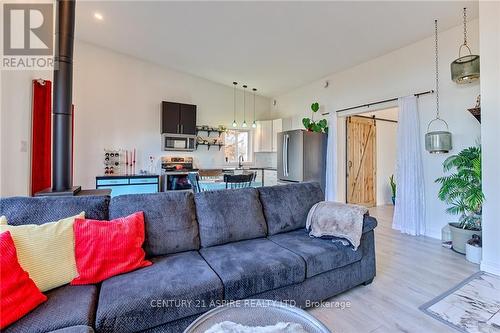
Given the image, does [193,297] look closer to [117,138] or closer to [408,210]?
[408,210]

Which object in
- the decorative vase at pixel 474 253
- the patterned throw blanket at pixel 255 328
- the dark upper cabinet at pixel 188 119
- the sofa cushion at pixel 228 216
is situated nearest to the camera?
the patterned throw blanket at pixel 255 328

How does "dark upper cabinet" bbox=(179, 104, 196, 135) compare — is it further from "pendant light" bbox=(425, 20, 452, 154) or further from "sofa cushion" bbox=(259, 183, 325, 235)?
"pendant light" bbox=(425, 20, 452, 154)

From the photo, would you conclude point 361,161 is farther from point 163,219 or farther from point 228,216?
point 163,219

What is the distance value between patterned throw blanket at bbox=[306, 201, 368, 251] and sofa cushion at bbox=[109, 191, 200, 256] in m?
1.10

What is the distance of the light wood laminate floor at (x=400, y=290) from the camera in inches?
68.9

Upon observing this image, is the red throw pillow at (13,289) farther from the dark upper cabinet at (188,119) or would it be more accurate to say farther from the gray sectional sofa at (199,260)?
the dark upper cabinet at (188,119)

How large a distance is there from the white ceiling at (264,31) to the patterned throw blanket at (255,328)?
11.4 feet

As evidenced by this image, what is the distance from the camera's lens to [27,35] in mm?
3291

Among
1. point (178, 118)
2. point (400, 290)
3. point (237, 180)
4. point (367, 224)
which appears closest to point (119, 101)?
point (178, 118)

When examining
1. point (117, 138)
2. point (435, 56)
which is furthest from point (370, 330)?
point (117, 138)

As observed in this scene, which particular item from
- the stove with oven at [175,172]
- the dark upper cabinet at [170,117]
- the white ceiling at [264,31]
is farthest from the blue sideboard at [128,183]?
the white ceiling at [264,31]

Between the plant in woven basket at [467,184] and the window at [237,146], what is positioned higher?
the window at [237,146]

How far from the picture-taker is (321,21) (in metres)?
3.43

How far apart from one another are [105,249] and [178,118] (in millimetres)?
4456
